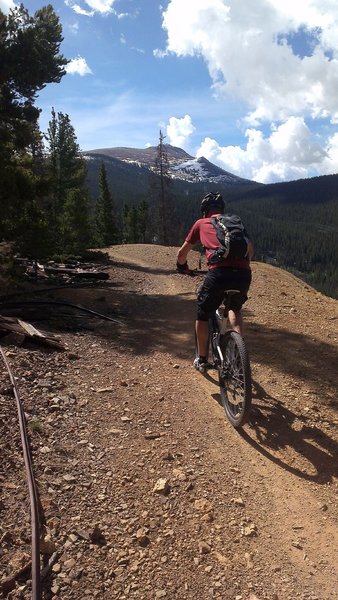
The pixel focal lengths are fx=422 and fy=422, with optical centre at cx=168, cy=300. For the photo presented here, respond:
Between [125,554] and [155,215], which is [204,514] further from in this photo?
[155,215]

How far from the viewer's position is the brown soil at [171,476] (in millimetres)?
3047

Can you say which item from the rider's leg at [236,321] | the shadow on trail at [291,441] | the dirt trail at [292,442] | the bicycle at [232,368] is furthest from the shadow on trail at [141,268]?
the shadow on trail at [291,441]

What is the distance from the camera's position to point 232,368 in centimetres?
518

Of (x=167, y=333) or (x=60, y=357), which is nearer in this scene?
(x=60, y=357)

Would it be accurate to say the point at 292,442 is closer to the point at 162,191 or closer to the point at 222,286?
the point at 222,286

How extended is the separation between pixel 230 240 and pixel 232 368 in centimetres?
156

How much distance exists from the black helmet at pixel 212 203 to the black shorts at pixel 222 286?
3.48ft

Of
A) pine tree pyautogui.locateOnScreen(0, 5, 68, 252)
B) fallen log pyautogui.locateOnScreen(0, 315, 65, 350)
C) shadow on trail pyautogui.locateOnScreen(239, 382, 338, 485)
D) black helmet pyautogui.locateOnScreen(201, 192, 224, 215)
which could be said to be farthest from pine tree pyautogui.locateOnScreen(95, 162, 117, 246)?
shadow on trail pyautogui.locateOnScreen(239, 382, 338, 485)

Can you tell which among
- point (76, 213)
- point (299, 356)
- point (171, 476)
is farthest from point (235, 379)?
point (76, 213)

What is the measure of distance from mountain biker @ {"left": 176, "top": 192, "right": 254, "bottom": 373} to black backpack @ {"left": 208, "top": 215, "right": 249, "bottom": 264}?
0.31 feet

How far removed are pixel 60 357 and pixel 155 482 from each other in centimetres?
364

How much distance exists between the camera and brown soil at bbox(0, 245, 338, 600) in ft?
10.00

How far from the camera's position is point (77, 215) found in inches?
1309

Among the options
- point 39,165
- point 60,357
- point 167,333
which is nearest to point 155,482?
point 60,357
